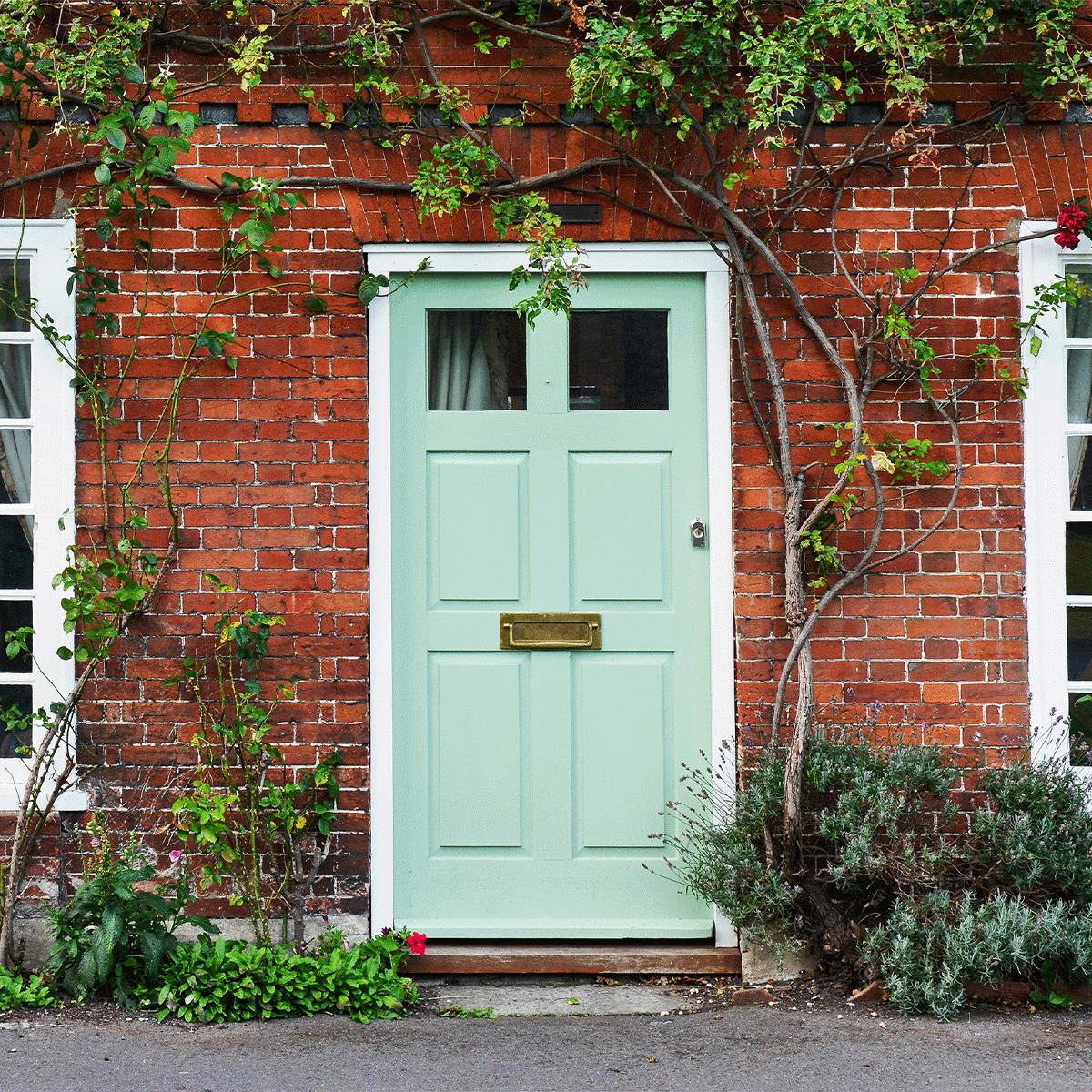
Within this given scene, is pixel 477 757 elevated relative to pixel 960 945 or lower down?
elevated

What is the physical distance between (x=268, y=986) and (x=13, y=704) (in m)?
1.45

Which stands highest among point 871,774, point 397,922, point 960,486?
point 960,486

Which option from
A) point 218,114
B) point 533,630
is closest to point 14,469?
point 218,114

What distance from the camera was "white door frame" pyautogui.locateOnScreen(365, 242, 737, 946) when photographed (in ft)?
14.9

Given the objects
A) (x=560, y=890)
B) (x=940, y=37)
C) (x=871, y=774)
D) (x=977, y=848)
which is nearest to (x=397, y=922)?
(x=560, y=890)

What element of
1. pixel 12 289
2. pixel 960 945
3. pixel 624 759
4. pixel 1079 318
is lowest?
pixel 960 945

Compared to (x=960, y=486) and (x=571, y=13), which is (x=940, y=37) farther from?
(x=960, y=486)

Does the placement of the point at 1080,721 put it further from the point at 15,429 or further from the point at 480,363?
the point at 15,429

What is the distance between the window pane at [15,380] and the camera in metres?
4.63

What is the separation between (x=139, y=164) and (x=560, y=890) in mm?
2974

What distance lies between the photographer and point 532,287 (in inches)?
182

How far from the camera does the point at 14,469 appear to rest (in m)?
4.62

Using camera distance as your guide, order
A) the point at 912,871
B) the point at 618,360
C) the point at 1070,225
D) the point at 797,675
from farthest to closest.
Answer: the point at 618,360
the point at 797,675
the point at 1070,225
the point at 912,871

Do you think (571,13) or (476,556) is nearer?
(571,13)
